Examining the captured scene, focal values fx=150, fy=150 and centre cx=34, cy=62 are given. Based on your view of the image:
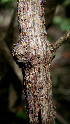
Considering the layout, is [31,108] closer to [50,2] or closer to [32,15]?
[32,15]

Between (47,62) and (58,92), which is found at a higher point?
(47,62)

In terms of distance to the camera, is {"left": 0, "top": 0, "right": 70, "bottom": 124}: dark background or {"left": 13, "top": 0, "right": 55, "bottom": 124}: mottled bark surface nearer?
{"left": 13, "top": 0, "right": 55, "bottom": 124}: mottled bark surface

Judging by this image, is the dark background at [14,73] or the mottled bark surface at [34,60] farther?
the dark background at [14,73]

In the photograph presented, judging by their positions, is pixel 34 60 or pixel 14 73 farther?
pixel 14 73

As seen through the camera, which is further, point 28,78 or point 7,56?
point 7,56

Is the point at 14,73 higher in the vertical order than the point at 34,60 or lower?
lower

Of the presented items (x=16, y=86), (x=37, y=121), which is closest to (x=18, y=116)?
(x=16, y=86)

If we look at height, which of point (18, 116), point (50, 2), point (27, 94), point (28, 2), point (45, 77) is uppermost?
point (50, 2)

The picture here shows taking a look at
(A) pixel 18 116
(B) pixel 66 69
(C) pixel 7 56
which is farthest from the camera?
(B) pixel 66 69
